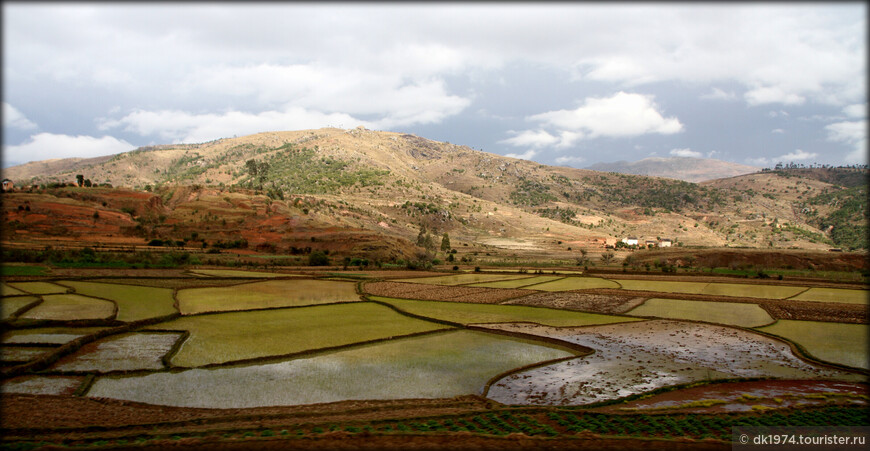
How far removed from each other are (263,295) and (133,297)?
7.81 m

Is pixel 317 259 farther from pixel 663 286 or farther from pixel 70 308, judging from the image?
pixel 663 286

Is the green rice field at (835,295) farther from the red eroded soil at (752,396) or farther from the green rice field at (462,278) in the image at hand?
the green rice field at (462,278)

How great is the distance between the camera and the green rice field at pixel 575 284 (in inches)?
1624

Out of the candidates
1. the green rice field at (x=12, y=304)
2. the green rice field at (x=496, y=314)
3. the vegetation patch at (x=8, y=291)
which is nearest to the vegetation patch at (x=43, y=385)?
the green rice field at (x=12, y=304)

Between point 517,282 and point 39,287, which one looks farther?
point 517,282

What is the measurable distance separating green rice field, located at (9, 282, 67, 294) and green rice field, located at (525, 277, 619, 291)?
117 feet

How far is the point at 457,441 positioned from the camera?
10172 mm

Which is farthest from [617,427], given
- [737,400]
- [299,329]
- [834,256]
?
[834,256]

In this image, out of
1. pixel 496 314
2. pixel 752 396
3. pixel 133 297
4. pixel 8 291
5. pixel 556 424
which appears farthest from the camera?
pixel 496 314

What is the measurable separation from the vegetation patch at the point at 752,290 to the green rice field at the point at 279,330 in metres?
28.6

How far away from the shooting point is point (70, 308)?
23.7 metres

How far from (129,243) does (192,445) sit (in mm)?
59973

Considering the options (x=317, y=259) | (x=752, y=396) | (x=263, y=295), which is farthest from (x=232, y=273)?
(x=752, y=396)

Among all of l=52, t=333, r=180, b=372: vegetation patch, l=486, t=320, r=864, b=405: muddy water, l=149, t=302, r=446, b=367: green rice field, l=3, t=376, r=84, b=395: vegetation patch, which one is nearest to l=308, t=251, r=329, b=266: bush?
l=149, t=302, r=446, b=367: green rice field
